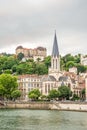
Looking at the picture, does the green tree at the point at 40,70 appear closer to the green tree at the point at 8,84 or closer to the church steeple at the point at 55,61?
the church steeple at the point at 55,61

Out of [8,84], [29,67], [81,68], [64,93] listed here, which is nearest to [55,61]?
[64,93]

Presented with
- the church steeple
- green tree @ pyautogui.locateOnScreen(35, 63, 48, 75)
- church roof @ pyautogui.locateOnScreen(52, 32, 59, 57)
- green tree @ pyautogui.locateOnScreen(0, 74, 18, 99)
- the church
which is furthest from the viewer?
green tree @ pyautogui.locateOnScreen(35, 63, 48, 75)

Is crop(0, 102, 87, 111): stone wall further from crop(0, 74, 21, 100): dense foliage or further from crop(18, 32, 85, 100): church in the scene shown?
crop(18, 32, 85, 100): church

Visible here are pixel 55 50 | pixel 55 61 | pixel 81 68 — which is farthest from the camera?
pixel 81 68

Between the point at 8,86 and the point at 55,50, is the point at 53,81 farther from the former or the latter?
the point at 8,86

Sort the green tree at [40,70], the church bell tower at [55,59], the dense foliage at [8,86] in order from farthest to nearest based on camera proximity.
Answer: the green tree at [40,70] < the church bell tower at [55,59] < the dense foliage at [8,86]

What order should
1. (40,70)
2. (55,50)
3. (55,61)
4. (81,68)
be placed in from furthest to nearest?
(81,68) < (40,70) < (55,61) < (55,50)

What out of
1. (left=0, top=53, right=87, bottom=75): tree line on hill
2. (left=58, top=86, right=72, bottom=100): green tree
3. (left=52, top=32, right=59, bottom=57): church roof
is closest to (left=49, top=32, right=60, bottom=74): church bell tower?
(left=52, top=32, right=59, bottom=57): church roof

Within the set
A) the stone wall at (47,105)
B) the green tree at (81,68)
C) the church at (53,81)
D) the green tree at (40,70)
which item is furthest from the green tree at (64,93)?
the green tree at (81,68)

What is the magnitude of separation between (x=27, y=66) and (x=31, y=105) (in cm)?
6413

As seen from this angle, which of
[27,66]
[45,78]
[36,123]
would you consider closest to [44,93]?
[45,78]

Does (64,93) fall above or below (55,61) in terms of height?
below

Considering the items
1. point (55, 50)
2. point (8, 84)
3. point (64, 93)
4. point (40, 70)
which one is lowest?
point (64, 93)

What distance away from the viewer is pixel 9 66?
17375cm
